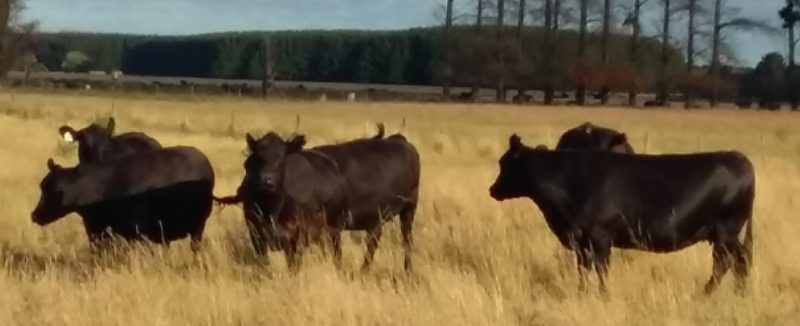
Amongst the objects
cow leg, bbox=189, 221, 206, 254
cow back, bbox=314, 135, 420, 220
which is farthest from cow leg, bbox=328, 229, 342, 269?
cow leg, bbox=189, 221, 206, 254

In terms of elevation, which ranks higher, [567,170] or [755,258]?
[567,170]

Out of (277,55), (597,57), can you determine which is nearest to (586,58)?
(597,57)

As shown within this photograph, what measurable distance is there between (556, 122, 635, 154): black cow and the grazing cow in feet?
11.3

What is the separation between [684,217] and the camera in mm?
11219

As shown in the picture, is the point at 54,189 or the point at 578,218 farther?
the point at 54,189

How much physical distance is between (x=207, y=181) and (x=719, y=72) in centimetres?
6454

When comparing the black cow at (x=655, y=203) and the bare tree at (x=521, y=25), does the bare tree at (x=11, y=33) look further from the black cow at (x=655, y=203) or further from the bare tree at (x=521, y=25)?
the black cow at (x=655, y=203)

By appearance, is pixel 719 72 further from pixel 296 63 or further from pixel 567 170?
pixel 567 170

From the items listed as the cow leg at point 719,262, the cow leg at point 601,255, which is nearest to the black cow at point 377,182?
the cow leg at point 601,255

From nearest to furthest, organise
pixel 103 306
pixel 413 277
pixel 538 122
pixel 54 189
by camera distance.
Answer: pixel 103 306
pixel 413 277
pixel 54 189
pixel 538 122

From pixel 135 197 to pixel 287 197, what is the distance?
1857mm

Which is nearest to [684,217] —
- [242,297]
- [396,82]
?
[242,297]

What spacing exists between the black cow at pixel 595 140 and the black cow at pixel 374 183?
6.13ft

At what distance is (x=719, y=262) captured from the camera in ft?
36.6
